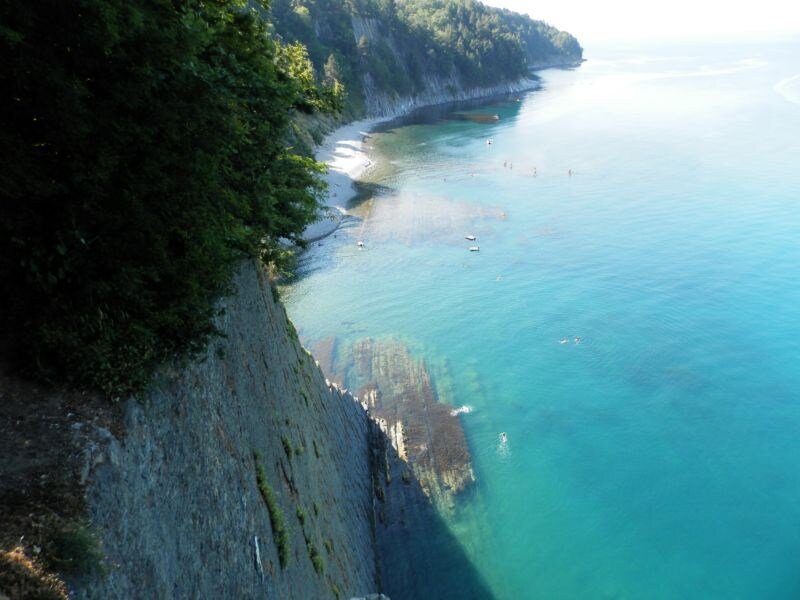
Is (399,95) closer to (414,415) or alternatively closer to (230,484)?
(414,415)

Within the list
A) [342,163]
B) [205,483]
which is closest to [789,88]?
[342,163]

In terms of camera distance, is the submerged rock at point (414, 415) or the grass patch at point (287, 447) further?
the submerged rock at point (414, 415)

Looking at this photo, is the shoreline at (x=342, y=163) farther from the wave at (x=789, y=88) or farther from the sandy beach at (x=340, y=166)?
the wave at (x=789, y=88)

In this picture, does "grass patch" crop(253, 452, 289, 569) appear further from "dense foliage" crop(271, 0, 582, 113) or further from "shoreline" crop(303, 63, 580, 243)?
"dense foliage" crop(271, 0, 582, 113)

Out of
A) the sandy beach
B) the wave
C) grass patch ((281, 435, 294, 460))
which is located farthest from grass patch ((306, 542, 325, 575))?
the wave

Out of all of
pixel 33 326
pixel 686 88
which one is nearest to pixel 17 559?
pixel 33 326

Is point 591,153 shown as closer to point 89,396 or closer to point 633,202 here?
point 633,202

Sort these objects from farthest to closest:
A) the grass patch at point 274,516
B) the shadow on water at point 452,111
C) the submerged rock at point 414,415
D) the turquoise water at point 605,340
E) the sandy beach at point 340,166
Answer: the shadow on water at point 452,111 < the sandy beach at point 340,166 < the submerged rock at point 414,415 < the turquoise water at point 605,340 < the grass patch at point 274,516

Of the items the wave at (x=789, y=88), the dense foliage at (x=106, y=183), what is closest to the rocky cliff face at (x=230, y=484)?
the dense foliage at (x=106, y=183)
